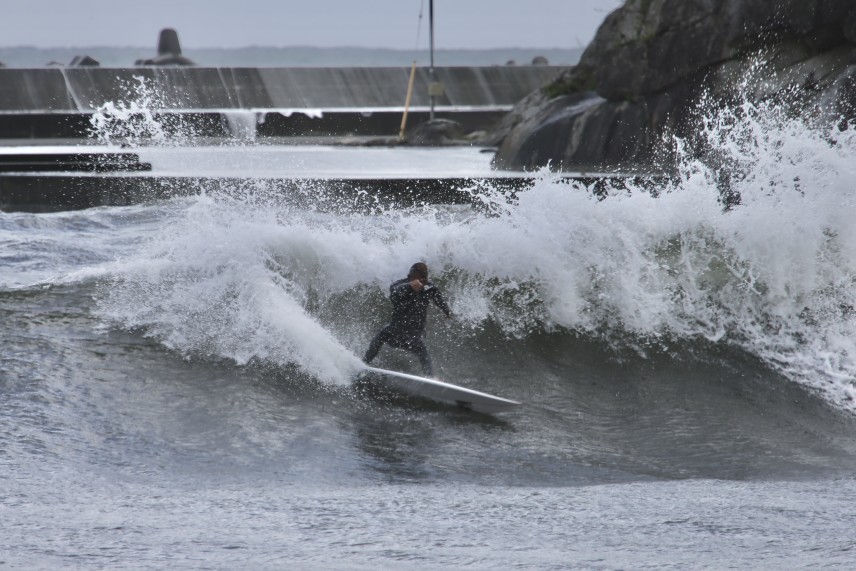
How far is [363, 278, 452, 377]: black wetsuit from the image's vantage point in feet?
27.2

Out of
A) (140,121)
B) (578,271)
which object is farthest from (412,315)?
(140,121)

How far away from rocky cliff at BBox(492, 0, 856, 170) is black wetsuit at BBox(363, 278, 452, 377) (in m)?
9.69

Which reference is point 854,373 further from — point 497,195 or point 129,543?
point 129,543

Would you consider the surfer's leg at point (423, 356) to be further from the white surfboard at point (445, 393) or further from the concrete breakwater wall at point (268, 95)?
the concrete breakwater wall at point (268, 95)

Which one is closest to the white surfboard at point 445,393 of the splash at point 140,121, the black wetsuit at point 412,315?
the black wetsuit at point 412,315

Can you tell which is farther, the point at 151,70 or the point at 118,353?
the point at 151,70

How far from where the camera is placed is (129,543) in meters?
4.39

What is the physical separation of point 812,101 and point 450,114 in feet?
60.7

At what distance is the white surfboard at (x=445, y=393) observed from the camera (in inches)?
306

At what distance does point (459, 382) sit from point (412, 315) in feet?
2.92

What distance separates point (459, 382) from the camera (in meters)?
8.83

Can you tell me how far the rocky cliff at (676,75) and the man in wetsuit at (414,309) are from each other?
9.68m

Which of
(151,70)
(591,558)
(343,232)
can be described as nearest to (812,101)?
(343,232)

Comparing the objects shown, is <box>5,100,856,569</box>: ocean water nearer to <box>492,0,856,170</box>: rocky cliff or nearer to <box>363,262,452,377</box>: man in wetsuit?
<box>363,262,452,377</box>: man in wetsuit
